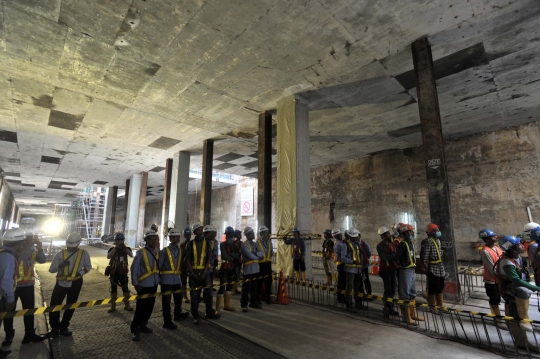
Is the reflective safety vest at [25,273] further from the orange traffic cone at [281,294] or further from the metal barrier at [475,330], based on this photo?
the metal barrier at [475,330]

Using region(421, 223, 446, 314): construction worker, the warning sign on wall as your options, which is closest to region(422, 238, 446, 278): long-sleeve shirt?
region(421, 223, 446, 314): construction worker

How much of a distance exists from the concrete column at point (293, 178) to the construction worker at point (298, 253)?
0.68ft

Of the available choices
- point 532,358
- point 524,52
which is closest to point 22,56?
point 532,358

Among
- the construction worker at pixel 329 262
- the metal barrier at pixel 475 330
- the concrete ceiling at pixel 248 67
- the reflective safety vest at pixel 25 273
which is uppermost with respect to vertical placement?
the concrete ceiling at pixel 248 67

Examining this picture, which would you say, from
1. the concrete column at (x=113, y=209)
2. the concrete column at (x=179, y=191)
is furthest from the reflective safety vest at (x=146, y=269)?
the concrete column at (x=113, y=209)

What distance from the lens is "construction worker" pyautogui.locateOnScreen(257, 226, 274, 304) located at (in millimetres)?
6887

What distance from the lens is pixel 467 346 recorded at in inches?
171

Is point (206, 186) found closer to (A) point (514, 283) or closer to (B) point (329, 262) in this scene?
(B) point (329, 262)

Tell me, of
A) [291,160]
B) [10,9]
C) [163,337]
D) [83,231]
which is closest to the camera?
[163,337]

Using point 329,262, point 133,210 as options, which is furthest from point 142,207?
point 329,262

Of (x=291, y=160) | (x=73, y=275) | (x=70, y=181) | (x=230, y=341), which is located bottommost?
(x=230, y=341)

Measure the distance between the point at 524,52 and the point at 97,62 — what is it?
40.1 ft

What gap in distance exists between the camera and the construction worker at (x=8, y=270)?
383 cm

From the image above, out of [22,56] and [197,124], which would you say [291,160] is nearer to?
[197,124]
